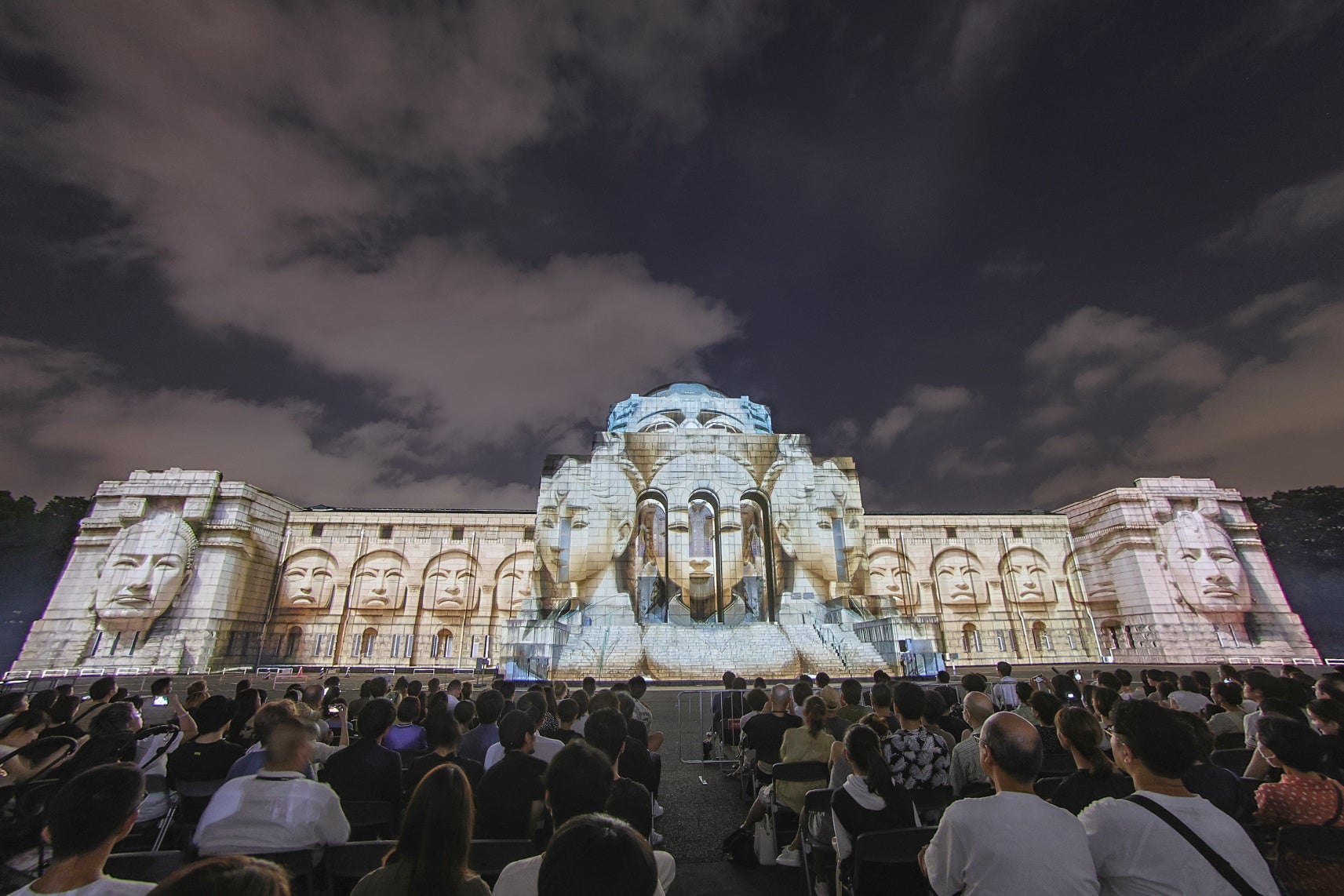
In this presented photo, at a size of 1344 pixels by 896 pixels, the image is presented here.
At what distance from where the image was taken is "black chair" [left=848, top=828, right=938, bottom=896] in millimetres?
3699

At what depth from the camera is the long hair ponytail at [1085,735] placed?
382cm

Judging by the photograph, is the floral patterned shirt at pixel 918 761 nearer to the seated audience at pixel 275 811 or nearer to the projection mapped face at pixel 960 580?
the seated audience at pixel 275 811

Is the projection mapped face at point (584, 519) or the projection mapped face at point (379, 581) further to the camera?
the projection mapped face at point (379, 581)

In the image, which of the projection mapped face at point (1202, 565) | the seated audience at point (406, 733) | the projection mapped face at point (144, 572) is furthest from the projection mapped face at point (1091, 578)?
the projection mapped face at point (144, 572)

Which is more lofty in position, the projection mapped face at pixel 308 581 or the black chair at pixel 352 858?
the projection mapped face at pixel 308 581


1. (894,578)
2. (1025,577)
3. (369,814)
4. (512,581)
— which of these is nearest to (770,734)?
(369,814)

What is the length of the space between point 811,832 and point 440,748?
122 inches

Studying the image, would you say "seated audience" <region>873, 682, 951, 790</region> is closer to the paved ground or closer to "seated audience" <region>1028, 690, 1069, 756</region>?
the paved ground

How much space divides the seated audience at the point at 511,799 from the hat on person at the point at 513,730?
0.44 ft

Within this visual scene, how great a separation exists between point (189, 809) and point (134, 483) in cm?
4482

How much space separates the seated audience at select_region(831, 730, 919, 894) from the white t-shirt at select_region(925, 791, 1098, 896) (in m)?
1.05

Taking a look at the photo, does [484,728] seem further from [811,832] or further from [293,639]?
[293,639]

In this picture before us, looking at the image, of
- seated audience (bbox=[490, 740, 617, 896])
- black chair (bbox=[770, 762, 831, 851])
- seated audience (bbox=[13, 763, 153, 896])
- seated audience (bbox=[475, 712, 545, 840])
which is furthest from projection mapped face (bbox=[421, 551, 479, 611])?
seated audience (bbox=[13, 763, 153, 896])

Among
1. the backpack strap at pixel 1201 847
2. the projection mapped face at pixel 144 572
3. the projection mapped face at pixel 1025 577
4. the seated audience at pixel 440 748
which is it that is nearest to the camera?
the backpack strap at pixel 1201 847
